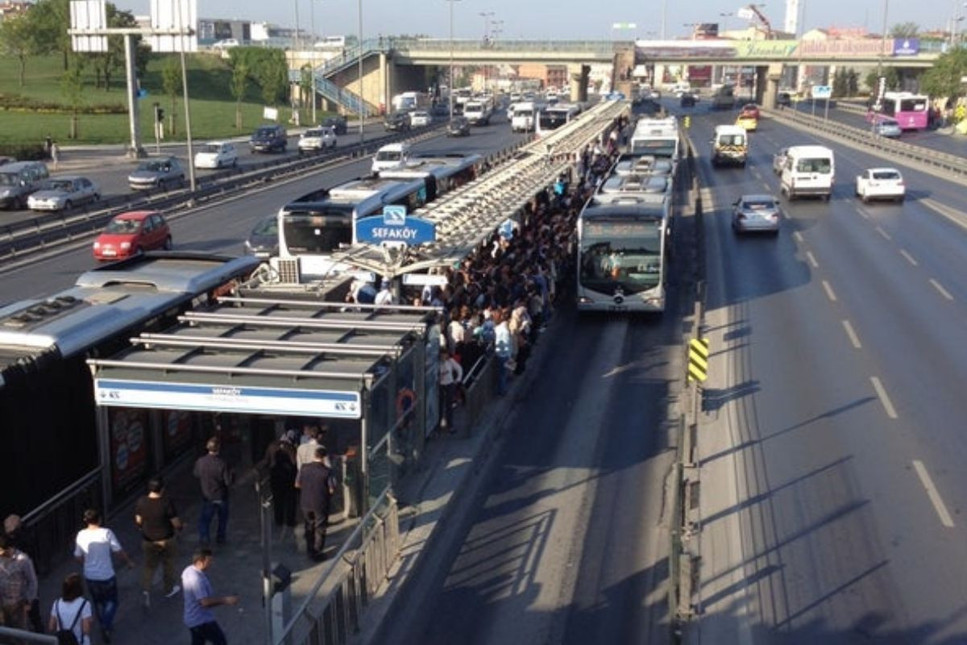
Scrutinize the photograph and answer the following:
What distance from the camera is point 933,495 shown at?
14.3 metres

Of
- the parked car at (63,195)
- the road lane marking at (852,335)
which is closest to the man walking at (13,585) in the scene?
the road lane marking at (852,335)

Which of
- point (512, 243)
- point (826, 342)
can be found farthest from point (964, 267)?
point (512, 243)

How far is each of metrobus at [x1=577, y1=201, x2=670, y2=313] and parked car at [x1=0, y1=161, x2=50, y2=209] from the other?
29.7 metres

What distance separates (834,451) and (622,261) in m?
9.13

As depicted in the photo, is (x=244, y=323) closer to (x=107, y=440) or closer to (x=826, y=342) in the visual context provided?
(x=107, y=440)

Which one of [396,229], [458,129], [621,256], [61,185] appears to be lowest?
[61,185]

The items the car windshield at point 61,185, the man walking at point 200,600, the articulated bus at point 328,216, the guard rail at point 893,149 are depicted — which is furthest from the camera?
the guard rail at point 893,149

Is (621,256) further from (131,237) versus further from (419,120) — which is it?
(419,120)

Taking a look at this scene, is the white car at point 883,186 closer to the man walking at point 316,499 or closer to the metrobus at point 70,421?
the metrobus at point 70,421

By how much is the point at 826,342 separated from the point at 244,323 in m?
13.4

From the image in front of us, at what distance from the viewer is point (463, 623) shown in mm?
11070

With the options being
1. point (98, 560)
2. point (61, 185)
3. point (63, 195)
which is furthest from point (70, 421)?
point (61, 185)

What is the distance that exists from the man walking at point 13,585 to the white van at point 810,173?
4094cm

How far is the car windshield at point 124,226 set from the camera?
108ft
